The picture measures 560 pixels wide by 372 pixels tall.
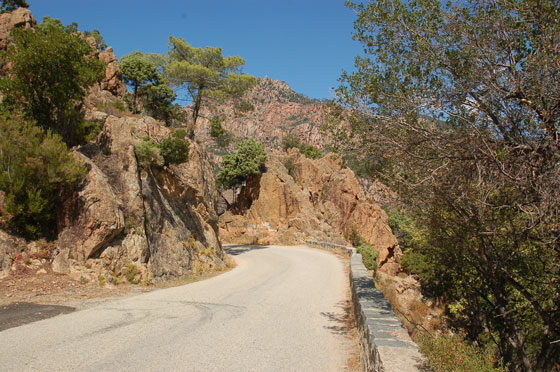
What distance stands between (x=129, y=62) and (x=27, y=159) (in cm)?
1635

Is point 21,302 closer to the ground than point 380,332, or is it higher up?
closer to the ground

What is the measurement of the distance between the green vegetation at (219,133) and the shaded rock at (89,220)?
13.4 metres

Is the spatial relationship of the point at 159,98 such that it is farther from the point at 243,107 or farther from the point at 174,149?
the point at 174,149

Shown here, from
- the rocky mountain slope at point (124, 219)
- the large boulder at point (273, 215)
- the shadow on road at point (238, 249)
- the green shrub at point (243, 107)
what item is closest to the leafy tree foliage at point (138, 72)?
the rocky mountain slope at point (124, 219)

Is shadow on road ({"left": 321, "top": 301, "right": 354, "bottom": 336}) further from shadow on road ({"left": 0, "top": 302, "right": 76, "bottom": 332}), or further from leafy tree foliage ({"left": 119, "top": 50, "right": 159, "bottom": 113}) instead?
leafy tree foliage ({"left": 119, "top": 50, "right": 159, "bottom": 113})

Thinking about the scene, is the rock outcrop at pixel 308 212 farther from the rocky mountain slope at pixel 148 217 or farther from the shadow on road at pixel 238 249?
the shadow on road at pixel 238 249

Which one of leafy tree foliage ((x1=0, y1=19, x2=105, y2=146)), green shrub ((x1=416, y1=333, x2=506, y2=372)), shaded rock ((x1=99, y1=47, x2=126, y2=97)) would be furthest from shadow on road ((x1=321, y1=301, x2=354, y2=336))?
shaded rock ((x1=99, y1=47, x2=126, y2=97))

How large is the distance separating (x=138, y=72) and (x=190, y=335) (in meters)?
22.4

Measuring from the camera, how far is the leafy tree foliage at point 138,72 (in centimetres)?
2473

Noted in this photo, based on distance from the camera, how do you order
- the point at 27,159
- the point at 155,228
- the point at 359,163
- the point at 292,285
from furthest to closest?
the point at 155,228, the point at 292,285, the point at 27,159, the point at 359,163

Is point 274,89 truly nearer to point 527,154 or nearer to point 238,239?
point 238,239

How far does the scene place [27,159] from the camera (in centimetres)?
1119

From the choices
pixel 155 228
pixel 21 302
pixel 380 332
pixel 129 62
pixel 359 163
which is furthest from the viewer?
pixel 129 62

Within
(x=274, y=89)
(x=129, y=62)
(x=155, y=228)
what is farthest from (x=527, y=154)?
(x=274, y=89)
